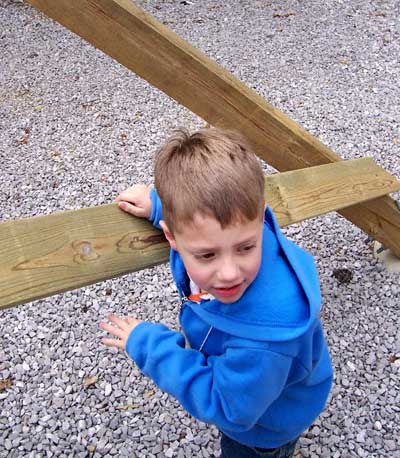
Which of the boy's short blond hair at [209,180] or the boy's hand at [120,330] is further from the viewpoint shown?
the boy's hand at [120,330]

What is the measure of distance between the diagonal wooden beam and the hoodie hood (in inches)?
36.4

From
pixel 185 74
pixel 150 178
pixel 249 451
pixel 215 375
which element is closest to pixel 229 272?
pixel 215 375

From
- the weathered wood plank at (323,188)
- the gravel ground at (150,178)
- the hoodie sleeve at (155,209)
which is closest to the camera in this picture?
the hoodie sleeve at (155,209)

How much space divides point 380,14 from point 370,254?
433cm

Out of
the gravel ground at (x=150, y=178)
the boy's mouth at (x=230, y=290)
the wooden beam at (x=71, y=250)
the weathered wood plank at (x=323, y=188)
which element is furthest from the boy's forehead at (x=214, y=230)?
the gravel ground at (x=150, y=178)

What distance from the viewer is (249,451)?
171cm

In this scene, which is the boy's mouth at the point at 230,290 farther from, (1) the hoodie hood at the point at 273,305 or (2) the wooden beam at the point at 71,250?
(2) the wooden beam at the point at 71,250

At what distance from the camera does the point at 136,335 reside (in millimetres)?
1437

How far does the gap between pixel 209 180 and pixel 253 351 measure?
0.39 m

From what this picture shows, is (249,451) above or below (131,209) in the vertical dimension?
below

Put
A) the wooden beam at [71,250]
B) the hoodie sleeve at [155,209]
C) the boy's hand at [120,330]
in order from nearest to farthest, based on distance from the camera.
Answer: the wooden beam at [71,250]
the boy's hand at [120,330]
the hoodie sleeve at [155,209]

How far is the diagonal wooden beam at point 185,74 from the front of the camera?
1.83 m

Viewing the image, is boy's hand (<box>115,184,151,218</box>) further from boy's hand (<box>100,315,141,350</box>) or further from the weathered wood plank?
the weathered wood plank

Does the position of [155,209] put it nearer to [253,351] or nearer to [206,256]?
[206,256]
